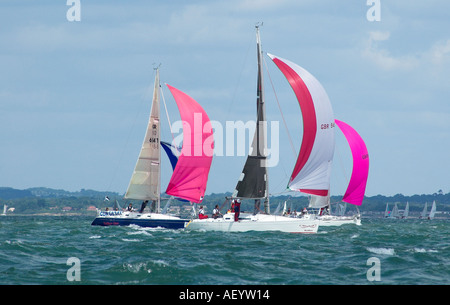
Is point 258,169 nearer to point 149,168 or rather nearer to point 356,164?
point 149,168

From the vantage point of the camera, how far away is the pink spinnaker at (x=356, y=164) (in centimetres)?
6519

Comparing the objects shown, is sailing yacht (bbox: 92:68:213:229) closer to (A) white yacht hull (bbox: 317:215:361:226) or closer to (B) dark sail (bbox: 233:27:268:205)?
(B) dark sail (bbox: 233:27:268:205)

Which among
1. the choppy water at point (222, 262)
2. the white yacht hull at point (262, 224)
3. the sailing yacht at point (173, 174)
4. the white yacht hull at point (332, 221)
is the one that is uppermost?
the sailing yacht at point (173, 174)

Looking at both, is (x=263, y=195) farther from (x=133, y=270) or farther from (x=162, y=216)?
(x=133, y=270)

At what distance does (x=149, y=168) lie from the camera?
47.4m

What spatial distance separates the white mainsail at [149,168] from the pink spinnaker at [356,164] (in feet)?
79.7

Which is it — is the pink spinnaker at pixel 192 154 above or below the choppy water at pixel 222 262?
above

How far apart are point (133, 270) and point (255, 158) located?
66.6 feet

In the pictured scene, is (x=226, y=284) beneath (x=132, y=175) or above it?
beneath

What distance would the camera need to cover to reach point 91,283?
18844mm

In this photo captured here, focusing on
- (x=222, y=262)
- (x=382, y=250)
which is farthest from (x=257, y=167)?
(x=222, y=262)

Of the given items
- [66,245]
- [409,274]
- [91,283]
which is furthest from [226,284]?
[66,245]

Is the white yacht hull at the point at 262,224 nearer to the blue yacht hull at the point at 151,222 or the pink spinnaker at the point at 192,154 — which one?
the blue yacht hull at the point at 151,222

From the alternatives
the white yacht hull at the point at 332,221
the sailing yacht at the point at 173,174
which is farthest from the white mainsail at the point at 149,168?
the white yacht hull at the point at 332,221
